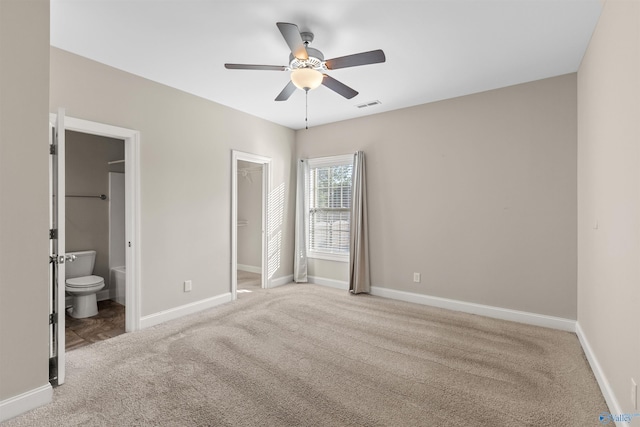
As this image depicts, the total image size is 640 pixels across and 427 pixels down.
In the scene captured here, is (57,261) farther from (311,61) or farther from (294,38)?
(311,61)

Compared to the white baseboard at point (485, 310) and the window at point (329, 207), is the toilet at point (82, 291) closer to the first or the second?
the window at point (329, 207)

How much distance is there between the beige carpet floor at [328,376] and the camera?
1923 millimetres

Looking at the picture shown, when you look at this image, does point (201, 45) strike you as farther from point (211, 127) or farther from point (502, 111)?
point (502, 111)

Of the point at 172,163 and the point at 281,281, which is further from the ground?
the point at 172,163

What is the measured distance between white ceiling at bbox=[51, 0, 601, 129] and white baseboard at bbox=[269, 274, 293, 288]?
3.02 metres

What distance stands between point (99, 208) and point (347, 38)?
421 cm

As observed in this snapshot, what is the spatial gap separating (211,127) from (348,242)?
2683 mm

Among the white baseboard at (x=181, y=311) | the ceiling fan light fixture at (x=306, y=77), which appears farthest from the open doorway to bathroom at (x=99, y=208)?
the ceiling fan light fixture at (x=306, y=77)

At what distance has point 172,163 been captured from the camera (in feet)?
11.9

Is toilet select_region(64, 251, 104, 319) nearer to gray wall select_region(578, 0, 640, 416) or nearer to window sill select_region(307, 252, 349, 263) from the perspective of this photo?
window sill select_region(307, 252, 349, 263)

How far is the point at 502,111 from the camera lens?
142 inches

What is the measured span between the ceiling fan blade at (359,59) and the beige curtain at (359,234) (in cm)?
232

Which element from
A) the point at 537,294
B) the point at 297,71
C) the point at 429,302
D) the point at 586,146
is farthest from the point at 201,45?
the point at 537,294

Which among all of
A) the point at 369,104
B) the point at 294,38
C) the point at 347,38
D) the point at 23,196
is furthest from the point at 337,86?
the point at 23,196
